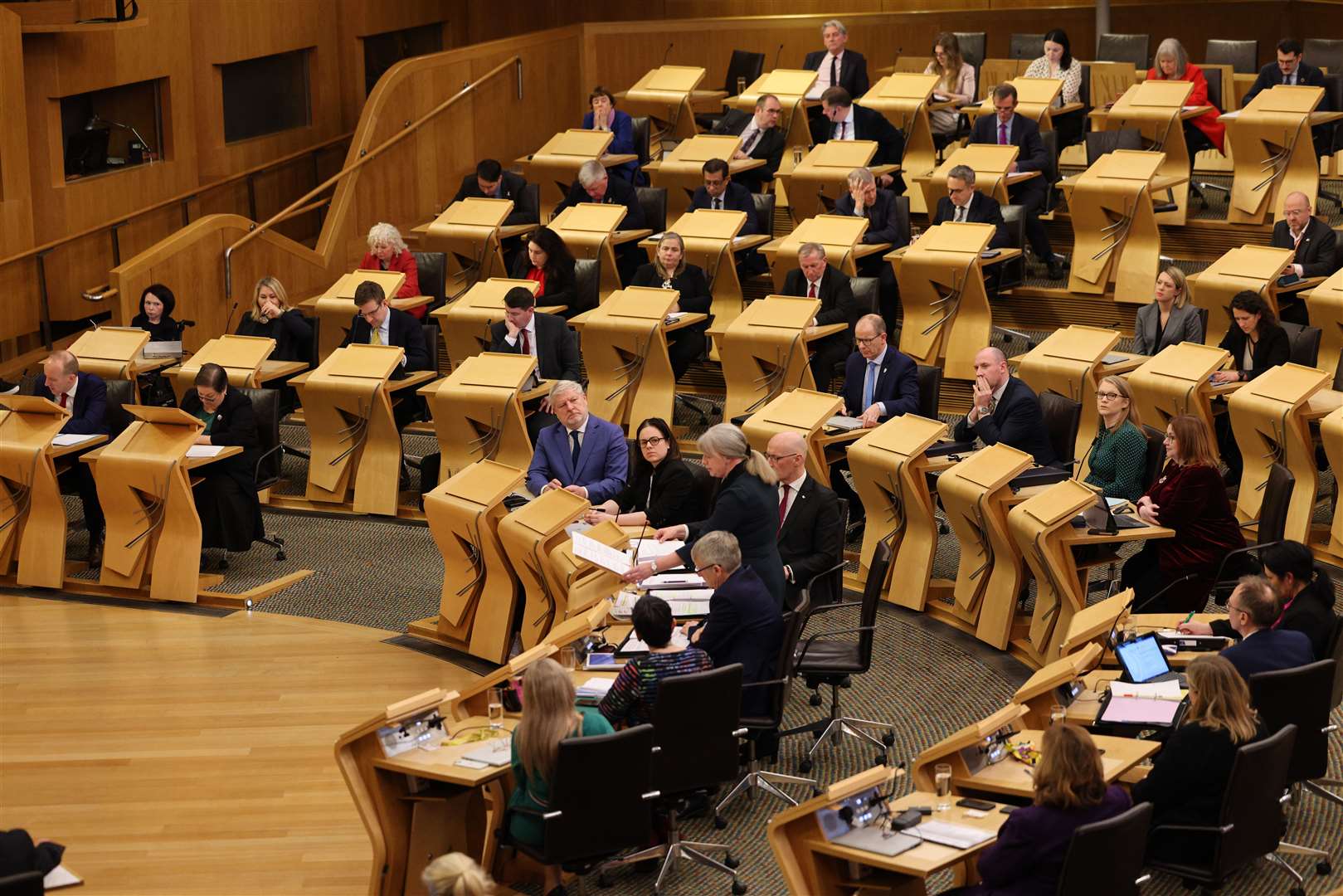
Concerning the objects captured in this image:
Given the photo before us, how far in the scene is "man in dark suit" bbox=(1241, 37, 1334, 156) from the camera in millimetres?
10922

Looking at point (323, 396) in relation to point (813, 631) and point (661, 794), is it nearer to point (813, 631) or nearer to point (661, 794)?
point (813, 631)

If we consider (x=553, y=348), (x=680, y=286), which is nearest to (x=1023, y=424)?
(x=553, y=348)

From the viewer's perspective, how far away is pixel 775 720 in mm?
5734

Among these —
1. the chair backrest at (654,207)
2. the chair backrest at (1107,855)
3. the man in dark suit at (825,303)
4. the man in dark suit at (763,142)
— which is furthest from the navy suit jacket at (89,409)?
the chair backrest at (1107,855)

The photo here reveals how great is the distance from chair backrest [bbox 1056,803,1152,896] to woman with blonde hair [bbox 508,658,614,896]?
138 centimetres

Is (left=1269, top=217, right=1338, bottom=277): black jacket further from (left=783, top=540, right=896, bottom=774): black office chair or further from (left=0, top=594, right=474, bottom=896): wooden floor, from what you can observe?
(left=0, top=594, right=474, bottom=896): wooden floor

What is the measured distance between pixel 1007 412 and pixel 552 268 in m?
3.42

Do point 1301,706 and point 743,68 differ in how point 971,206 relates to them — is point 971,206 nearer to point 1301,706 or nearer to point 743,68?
point 743,68

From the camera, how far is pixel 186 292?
11.2 m

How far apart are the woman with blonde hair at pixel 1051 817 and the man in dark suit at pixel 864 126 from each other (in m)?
7.52

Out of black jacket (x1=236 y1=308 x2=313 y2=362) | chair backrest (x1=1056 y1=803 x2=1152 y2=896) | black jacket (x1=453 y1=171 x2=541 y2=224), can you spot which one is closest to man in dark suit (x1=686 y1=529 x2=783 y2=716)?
chair backrest (x1=1056 y1=803 x2=1152 y2=896)

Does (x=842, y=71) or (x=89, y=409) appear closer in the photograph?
(x=89, y=409)

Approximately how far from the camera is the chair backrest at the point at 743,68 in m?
13.6

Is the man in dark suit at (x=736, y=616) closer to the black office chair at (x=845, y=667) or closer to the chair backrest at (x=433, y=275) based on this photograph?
the black office chair at (x=845, y=667)
